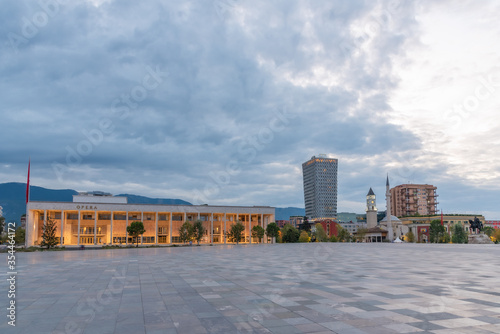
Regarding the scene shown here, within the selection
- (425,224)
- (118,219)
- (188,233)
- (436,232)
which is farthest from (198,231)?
(425,224)

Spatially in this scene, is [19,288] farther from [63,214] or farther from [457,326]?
[63,214]

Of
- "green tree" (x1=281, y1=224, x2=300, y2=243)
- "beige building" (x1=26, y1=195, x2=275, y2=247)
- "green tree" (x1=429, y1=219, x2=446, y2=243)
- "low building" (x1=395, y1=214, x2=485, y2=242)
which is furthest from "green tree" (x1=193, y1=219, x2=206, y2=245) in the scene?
"low building" (x1=395, y1=214, x2=485, y2=242)

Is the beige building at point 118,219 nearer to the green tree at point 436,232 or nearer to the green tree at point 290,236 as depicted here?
the green tree at point 290,236

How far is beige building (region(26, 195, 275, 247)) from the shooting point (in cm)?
9769

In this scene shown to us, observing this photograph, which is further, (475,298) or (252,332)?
(475,298)

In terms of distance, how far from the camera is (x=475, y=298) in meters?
12.8

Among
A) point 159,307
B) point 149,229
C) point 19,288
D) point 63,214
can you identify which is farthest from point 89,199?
point 159,307

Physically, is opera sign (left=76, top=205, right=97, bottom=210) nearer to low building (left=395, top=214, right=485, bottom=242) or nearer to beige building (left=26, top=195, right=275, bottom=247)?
beige building (left=26, top=195, right=275, bottom=247)

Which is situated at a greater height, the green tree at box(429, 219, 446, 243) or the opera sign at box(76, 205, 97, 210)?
the opera sign at box(76, 205, 97, 210)

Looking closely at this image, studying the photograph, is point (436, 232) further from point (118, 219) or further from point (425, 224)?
point (118, 219)

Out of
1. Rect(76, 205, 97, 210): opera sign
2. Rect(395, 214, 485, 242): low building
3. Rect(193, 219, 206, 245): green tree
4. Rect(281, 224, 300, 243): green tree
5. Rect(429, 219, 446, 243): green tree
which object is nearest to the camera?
Rect(193, 219, 206, 245): green tree

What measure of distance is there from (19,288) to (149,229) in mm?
96208

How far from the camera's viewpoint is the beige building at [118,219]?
97.7 meters

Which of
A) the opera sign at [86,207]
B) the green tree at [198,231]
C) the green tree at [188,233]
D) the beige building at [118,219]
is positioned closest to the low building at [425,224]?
the beige building at [118,219]
